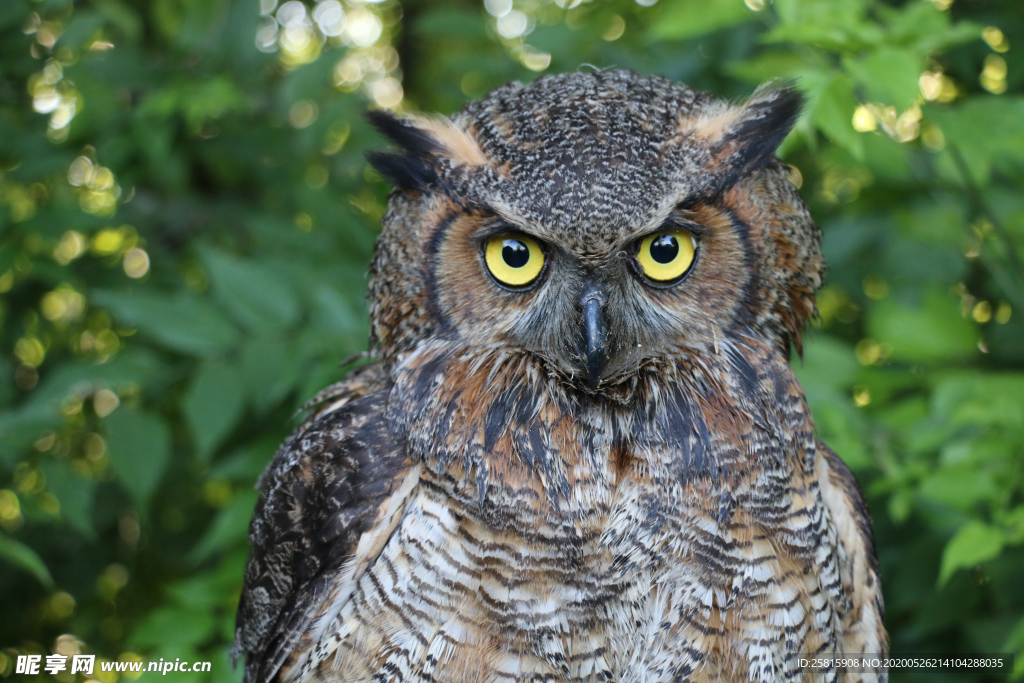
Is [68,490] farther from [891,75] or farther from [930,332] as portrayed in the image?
[930,332]

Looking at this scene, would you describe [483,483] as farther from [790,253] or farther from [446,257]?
[790,253]

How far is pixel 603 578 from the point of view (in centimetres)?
137

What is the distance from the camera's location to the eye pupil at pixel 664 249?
4.37 ft

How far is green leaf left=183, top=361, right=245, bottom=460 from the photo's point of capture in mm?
1928

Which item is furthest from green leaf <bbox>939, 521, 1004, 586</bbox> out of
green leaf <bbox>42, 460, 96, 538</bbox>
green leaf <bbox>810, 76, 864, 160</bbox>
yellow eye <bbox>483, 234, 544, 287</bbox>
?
green leaf <bbox>42, 460, 96, 538</bbox>

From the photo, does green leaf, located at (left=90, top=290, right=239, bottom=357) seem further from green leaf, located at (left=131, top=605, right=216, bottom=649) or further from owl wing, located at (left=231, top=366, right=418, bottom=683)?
green leaf, located at (left=131, top=605, right=216, bottom=649)

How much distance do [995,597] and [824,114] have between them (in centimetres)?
128

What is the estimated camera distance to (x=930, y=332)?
2.05 metres

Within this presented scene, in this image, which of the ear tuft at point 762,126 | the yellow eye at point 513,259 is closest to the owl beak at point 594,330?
the yellow eye at point 513,259

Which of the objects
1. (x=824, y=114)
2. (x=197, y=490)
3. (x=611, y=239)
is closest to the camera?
(x=611, y=239)

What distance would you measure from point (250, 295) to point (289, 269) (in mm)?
208

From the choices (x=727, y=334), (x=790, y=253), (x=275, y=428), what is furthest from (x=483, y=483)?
(x=275, y=428)

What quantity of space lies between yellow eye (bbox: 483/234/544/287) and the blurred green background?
64cm

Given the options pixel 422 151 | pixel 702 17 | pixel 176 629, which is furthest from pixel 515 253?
pixel 176 629
